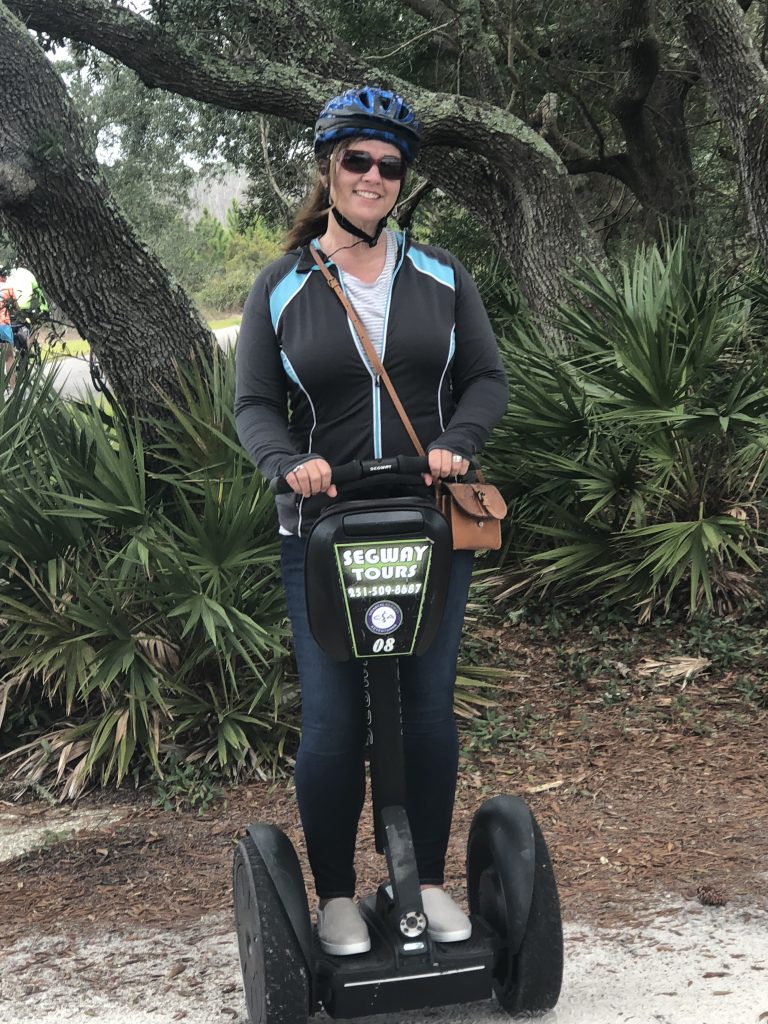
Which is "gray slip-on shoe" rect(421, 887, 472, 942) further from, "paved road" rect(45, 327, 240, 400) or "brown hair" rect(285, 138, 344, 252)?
"brown hair" rect(285, 138, 344, 252)

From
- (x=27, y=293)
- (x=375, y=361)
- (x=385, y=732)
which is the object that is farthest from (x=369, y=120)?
(x=27, y=293)

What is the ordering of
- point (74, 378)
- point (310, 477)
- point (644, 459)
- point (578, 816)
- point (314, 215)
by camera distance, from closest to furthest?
point (310, 477), point (314, 215), point (578, 816), point (644, 459), point (74, 378)

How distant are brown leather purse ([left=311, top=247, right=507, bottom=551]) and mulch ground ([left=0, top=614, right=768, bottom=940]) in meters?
1.44

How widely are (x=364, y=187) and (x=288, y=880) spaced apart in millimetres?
1615

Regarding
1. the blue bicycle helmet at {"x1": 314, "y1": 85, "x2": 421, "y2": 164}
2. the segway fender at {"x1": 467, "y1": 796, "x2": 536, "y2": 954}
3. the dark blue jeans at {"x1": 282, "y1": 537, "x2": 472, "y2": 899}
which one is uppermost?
the blue bicycle helmet at {"x1": 314, "y1": 85, "x2": 421, "y2": 164}

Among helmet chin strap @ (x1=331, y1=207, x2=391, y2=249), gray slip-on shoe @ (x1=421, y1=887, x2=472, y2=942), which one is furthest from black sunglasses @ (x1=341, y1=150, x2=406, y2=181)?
gray slip-on shoe @ (x1=421, y1=887, x2=472, y2=942)

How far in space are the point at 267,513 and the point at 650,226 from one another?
901cm

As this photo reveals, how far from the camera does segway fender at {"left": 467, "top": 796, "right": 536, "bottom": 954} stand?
2.71 m

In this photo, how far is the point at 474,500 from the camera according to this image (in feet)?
9.05

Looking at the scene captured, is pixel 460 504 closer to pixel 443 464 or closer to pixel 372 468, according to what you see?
pixel 443 464

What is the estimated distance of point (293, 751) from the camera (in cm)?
530

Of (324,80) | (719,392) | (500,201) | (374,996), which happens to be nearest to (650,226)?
(500,201)

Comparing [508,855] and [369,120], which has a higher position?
[369,120]

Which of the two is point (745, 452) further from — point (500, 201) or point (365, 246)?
point (365, 246)
